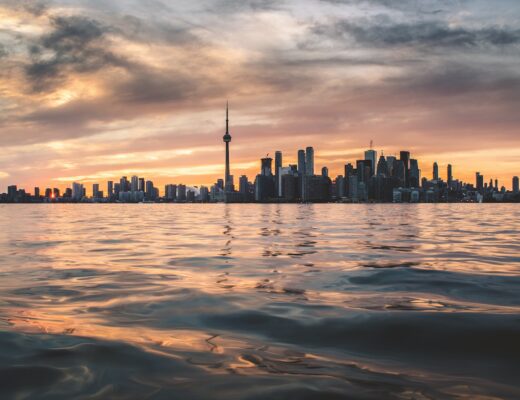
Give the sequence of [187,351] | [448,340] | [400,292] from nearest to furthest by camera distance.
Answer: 1. [187,351]
2. [448,340]
3. [400,292]

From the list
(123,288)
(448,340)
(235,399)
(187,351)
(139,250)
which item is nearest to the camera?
(235,399)

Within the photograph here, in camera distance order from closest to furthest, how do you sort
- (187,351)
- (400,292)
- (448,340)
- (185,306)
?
1. (187,351)
2. (448,340)
3. (185,306)
4. (400,292)

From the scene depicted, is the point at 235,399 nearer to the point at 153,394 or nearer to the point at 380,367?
the point at 153,394

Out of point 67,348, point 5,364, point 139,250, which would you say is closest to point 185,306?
point 67,348

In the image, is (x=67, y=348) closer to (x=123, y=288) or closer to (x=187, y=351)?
(x=187, y=351)

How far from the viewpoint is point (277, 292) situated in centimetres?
1159

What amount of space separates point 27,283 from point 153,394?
31.0ft

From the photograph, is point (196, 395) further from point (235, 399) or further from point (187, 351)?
point (187, 351)

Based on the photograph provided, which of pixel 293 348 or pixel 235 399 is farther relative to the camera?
pixel 293 348

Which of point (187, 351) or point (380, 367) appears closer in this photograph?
point (380, 367)

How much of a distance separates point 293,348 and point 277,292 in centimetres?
454

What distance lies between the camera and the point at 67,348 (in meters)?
6.91

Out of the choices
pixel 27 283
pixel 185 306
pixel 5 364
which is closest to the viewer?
pixel 5 364

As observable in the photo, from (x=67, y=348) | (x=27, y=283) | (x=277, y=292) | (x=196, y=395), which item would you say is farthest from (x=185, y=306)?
(x=27, y=283)
